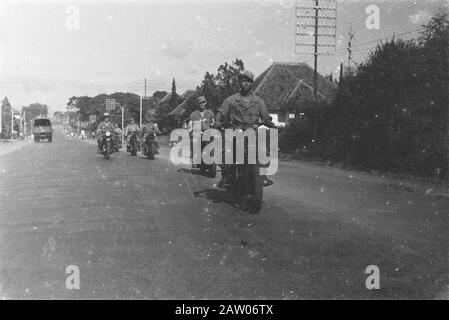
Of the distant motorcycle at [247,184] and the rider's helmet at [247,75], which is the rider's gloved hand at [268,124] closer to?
the distant motorcycle at [247,184]

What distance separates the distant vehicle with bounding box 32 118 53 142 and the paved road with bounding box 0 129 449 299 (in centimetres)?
4910

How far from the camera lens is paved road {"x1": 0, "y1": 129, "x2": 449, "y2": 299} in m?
4.20

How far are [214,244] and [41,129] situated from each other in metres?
55.0

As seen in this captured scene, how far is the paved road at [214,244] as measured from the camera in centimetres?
420

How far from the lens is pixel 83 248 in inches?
213

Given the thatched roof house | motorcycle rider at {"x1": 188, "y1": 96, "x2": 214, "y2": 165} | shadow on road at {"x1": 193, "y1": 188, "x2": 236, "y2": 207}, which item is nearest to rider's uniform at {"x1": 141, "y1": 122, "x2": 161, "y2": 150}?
motorcycle rider at {"x1": 188, "y1": 96, "x2": 214, "y2": 165}

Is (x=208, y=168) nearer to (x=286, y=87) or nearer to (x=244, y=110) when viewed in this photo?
(x=244, y=110)

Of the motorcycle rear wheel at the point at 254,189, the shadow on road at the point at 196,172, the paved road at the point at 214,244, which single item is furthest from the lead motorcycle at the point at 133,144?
the motorcycle rear wheel at the point at 254,189

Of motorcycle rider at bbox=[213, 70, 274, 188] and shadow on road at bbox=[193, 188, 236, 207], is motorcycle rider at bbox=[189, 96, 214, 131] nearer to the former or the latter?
shadow on road at bbox=[193, 188, 236, 207]

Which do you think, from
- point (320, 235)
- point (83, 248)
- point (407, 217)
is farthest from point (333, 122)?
point (83, 248)

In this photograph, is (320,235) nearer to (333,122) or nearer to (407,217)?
(407,217)

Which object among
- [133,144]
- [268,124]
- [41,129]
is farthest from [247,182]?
[41,129]

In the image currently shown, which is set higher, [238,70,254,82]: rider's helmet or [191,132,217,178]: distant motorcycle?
[238,70,254,82]: rider's helmet
